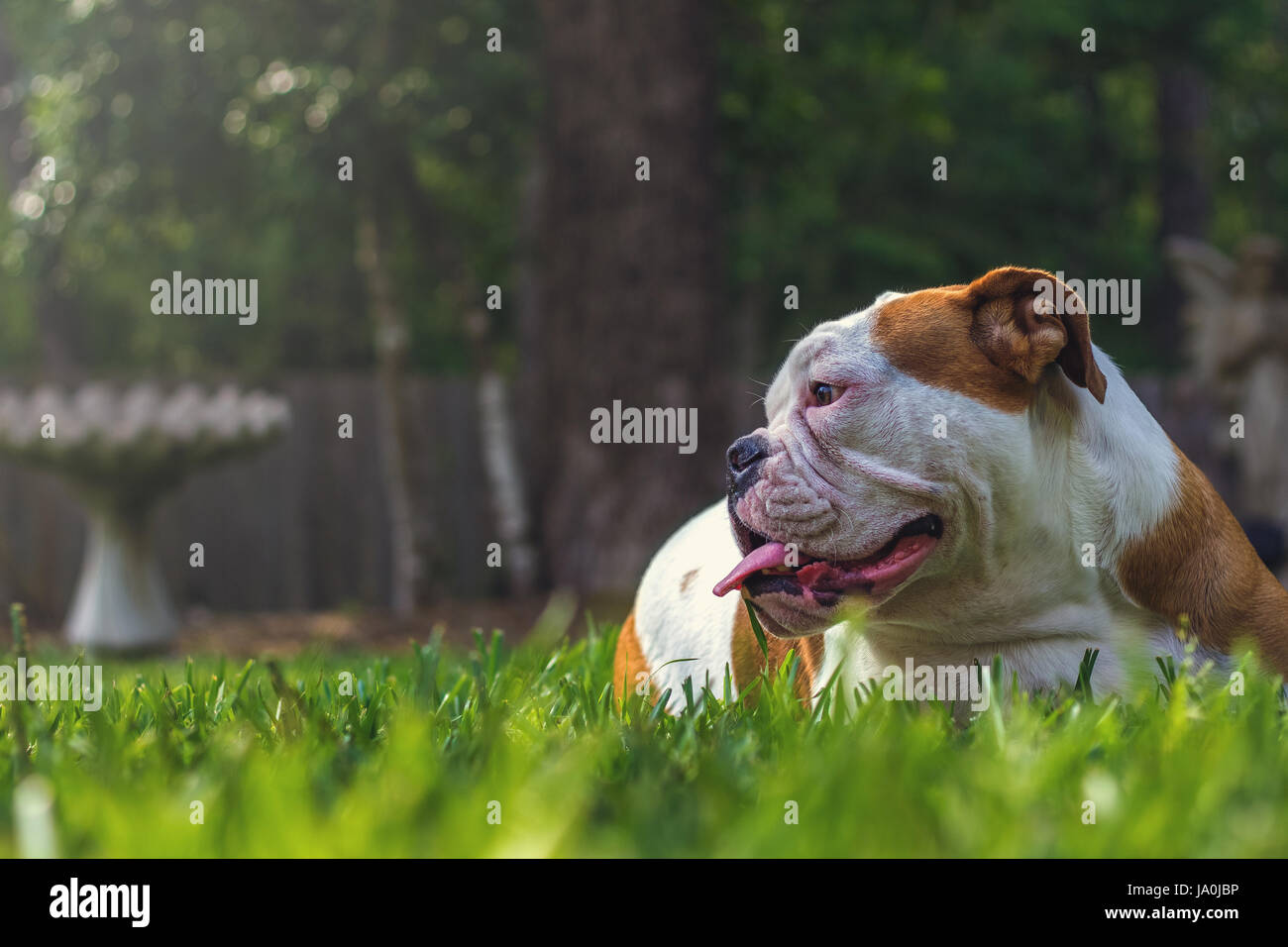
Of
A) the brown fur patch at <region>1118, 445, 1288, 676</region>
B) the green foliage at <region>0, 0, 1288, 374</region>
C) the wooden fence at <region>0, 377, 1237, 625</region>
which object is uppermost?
the green foliage at <region>0, 0, 1288, 374</region>

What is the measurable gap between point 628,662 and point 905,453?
3.87 ft

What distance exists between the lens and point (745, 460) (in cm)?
276

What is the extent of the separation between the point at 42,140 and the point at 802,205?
997cm

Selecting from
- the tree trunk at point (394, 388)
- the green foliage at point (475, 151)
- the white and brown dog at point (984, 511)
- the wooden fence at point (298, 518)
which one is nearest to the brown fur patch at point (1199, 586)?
the white and brown dog at point (984, 511)

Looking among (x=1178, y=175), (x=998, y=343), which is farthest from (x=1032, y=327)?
(x=1178, y=175)

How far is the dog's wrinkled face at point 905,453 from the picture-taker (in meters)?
2.53

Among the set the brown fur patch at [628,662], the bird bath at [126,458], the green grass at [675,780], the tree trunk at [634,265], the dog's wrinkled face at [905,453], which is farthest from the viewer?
the bird bath at [126,458]

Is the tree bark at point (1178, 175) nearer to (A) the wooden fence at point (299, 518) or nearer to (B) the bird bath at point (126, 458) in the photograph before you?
(A) the wooden fence at point (299, 518)

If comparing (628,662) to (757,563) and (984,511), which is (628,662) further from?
(984,511)

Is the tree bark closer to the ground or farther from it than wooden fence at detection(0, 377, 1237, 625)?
farther from it

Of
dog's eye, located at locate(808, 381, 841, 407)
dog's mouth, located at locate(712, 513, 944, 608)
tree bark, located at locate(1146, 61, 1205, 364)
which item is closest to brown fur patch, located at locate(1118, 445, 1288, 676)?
dog's mouth, located at locate(712, 513, 944, 608)

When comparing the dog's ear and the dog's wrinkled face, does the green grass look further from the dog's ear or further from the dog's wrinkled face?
the dog's ear

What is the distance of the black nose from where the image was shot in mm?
2730
